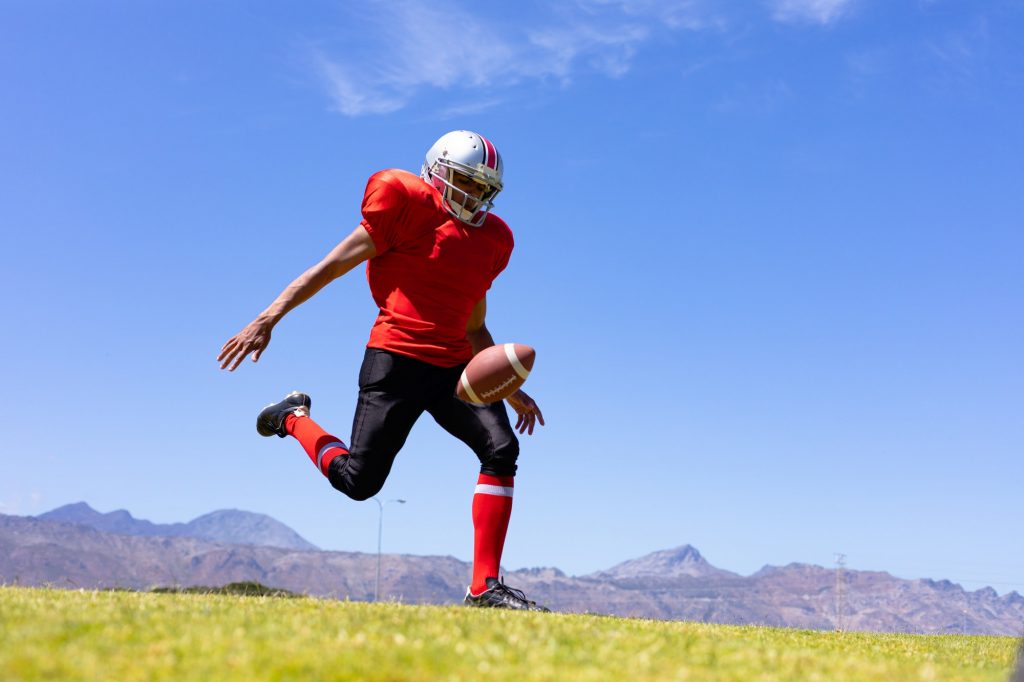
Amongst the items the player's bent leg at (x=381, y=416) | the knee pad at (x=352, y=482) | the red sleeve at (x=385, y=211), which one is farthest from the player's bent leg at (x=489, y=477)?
the red sleeve at (x=385, y=211)

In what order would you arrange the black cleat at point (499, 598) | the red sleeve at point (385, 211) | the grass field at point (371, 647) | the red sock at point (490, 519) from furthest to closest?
the red sleeve at point (385, 211), the red sock at point (490, 519), the black cleat at point (499, 598), the grass field at point (371, 647)

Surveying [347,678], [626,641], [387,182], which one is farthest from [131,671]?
[387,182]

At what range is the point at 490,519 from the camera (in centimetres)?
966

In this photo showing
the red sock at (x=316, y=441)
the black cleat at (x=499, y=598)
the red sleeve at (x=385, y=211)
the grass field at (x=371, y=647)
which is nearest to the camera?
the grass field at (x=371, y=647)

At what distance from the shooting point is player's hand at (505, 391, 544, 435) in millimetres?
11023

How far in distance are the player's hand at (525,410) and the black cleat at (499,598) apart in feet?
6.47

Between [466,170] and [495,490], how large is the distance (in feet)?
9.58

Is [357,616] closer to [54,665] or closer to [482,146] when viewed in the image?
[54,665]

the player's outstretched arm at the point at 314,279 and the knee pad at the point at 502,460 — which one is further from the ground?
the player's outstretched arm at the point at 314,279

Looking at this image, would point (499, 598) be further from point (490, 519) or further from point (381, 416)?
point (381, 416)

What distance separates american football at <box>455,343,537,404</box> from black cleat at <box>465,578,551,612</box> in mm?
1631

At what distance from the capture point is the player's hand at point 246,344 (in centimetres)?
948

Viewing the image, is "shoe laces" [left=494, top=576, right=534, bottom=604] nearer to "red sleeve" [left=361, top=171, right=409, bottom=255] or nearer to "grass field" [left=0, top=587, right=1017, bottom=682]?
"grass field" [left=0, top=587, right=1017, bottom=682]

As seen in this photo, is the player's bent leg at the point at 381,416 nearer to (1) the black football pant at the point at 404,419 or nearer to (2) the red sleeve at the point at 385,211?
(1) the black football pant at the point at 404,419
